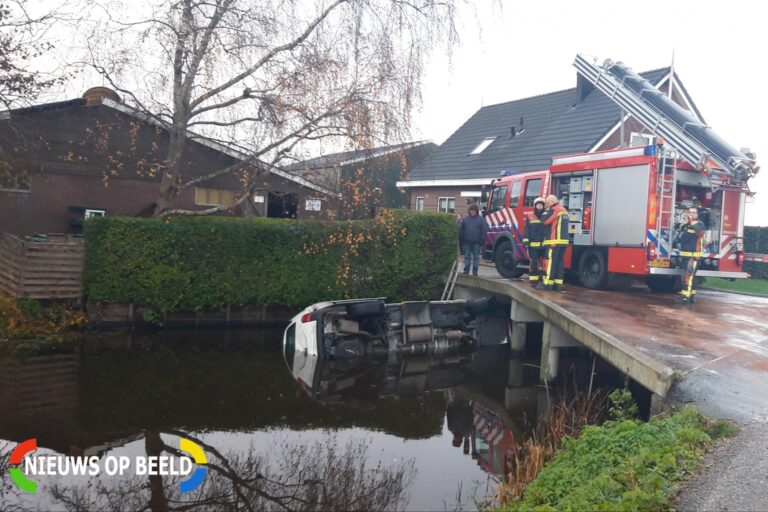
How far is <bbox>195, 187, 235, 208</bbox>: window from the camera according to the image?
19484mm

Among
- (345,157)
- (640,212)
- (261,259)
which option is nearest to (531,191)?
(640,212)

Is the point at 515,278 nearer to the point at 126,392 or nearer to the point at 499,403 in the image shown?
the point at 499,403

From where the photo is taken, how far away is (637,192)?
11461 mm

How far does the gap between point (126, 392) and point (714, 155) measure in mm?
10798

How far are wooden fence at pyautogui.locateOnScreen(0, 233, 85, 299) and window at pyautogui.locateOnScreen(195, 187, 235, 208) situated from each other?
614cm

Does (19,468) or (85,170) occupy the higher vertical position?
(85,170)

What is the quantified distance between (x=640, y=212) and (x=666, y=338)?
3.74 m

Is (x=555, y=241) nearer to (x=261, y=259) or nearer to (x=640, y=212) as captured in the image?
(x=640, y=212)

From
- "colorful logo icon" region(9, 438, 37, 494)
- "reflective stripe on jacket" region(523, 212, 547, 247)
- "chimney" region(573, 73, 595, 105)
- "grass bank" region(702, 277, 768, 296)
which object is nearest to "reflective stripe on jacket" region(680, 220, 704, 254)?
"reflective stripe on jacket" region(523, 212, 547, 247)

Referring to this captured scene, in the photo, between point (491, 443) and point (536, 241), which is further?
point (536, 241)

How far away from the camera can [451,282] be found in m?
15.0

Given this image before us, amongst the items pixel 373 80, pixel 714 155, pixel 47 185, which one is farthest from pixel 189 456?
pixel 47 185

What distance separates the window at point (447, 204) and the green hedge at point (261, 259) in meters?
8.09

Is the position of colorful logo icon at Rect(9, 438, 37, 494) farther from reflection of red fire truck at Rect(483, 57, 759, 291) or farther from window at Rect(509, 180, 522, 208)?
window at Rect(509, 180, 522, 208)
